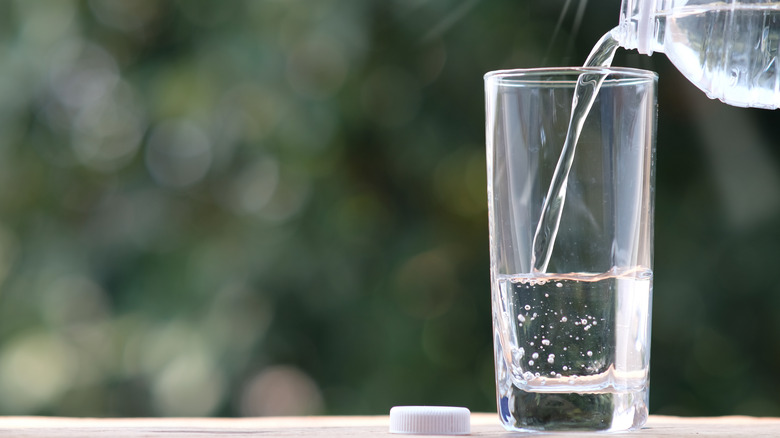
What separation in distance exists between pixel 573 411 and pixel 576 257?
110 mm

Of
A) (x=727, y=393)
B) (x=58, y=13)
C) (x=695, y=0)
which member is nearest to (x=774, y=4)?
(x=695, y=0)

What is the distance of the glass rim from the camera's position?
0.71m

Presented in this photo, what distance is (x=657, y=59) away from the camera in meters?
2.14

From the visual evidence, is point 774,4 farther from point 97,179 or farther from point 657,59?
point 97,179

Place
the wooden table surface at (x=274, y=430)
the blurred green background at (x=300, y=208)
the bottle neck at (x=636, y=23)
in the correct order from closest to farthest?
the wooden table surface at (x=274, y=430)
the bottle neck at (x=636, y=23)
the blurred green background at (x=300, y=208)

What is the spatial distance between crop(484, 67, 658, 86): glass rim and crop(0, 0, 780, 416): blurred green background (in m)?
1.35

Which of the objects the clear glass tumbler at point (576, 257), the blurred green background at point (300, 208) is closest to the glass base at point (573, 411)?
the clear glass tumbler at point (576, 257)

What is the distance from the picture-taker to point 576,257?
710mm

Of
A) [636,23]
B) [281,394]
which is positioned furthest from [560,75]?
[281,394]

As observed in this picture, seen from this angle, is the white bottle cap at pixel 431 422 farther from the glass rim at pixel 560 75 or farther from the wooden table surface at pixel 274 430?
the glass rim at pixel 560 75

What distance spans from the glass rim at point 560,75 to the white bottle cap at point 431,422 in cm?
25

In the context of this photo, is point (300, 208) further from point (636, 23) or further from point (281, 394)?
point (636, 23)

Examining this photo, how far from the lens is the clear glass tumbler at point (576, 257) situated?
70cm

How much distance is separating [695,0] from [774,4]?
0.07m
